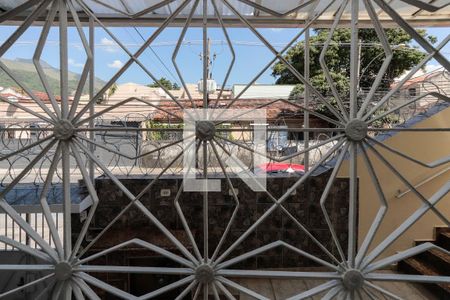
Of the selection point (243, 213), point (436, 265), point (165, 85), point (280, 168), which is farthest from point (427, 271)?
point (165, 85)

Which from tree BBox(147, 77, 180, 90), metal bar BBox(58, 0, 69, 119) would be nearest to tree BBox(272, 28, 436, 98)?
tree BBox(147, 77, 180, 90)

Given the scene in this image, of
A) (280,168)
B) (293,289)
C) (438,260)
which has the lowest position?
(293,289)

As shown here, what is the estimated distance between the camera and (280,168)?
3.93m

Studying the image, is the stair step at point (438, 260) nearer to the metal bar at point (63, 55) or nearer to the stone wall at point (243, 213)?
the stone wall at point (243, 213)

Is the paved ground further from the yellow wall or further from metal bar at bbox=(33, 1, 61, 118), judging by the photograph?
metal bar at bbox=(33, 1, 61, 118)

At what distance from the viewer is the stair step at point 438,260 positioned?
10.3 feet

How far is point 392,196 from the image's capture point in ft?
12.5

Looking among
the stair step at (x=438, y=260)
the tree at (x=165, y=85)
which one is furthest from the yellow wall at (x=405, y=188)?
the tree at (x=165, y=85)

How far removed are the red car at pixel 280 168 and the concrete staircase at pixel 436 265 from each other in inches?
57.8

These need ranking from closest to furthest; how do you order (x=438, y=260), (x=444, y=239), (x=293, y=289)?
(x=438, y=260), (x=293, y=289), (x=444, y=239)

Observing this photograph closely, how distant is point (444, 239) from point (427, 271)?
60cm

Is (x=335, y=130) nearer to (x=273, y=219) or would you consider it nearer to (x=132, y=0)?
(x=132, y=0)

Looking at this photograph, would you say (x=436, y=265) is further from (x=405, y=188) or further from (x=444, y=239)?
(x=405, y=188)

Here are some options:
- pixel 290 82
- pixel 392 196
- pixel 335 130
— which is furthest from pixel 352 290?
pixel 290 82
